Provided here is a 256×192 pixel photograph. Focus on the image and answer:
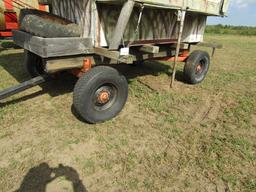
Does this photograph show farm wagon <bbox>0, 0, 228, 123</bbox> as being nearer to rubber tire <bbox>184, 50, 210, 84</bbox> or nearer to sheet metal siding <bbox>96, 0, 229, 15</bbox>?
sheet metal siding <bbox>96, 0, 229, 15</bbox>

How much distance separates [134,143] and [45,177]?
1.32 metres

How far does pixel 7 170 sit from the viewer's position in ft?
9.12

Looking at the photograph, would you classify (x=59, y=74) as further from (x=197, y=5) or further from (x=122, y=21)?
(x=197, y=5)

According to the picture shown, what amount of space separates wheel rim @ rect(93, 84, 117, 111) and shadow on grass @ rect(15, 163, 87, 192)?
1.23 meters

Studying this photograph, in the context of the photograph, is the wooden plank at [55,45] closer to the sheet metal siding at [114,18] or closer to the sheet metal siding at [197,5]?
the sheet metal siding at [114,18]

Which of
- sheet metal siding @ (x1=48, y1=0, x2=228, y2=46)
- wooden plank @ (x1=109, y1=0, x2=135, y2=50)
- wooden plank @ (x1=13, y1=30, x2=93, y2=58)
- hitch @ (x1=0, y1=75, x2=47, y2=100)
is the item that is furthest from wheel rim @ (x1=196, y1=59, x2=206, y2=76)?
hitch @ (x1=0, y1=75, x2=47, y2=100)

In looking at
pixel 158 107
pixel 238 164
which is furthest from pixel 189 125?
pixel 238 164

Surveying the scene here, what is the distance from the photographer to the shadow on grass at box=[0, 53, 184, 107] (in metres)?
5.07

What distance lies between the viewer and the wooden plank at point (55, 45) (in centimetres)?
328

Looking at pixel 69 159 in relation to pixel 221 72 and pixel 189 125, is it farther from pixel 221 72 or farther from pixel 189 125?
pixel 221 72

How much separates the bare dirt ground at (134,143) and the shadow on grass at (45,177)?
11 mm

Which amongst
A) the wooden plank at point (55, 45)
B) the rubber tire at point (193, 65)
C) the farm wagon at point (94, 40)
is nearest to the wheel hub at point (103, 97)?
the farm wagon at point (94, 40)

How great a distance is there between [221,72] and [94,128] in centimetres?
575

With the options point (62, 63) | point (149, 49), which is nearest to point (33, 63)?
point (62, 63)
